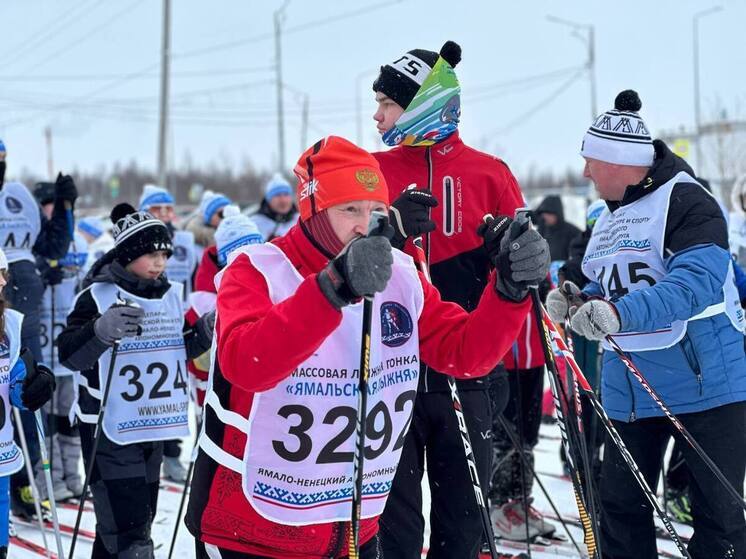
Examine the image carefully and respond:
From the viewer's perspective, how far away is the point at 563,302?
4.18 metres

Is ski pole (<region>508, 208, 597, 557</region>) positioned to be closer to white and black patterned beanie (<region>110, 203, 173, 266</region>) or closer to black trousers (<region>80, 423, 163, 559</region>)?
black trousers (<region>80, 423, 163, 559</region>)

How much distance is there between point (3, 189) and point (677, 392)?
4657 mm

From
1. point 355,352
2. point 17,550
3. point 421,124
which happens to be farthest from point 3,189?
point 355,352

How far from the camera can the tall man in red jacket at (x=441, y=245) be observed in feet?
11.6

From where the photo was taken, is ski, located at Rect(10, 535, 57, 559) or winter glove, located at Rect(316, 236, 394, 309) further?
ski, located at Rect(10, 535, 57, 559)

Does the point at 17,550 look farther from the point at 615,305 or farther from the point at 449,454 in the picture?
the point at 615,305

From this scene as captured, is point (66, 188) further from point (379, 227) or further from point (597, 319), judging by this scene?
point (379, 227)

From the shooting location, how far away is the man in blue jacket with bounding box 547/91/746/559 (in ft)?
11.9

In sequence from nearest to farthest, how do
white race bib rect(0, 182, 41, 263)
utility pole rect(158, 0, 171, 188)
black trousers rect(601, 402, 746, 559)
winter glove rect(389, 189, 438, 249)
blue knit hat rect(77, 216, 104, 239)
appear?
winter glove rect(389, 189, 438, 249)
black trousers rect(601, 402, 746, 559)
white race bib rect(0, 182, 41, 263)
blue knit hat rect(77, 216, 104, 239)
utility pole rect(158, 0, 171, 188)

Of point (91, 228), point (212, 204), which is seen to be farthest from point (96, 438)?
point (91, 228)

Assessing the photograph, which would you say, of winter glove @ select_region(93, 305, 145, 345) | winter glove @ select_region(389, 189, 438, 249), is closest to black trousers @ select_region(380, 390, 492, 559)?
winter glove @ select_region(389, 189, 438, 249)

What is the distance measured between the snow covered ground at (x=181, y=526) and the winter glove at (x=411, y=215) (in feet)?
8.80

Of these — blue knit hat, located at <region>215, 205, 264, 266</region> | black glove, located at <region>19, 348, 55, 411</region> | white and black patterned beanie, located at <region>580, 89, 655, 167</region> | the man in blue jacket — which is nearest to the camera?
the man in blue jacket

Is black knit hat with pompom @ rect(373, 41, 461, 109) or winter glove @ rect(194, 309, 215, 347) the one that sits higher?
black knit hat with pompom @ rect(373, 41, 461, 109)
